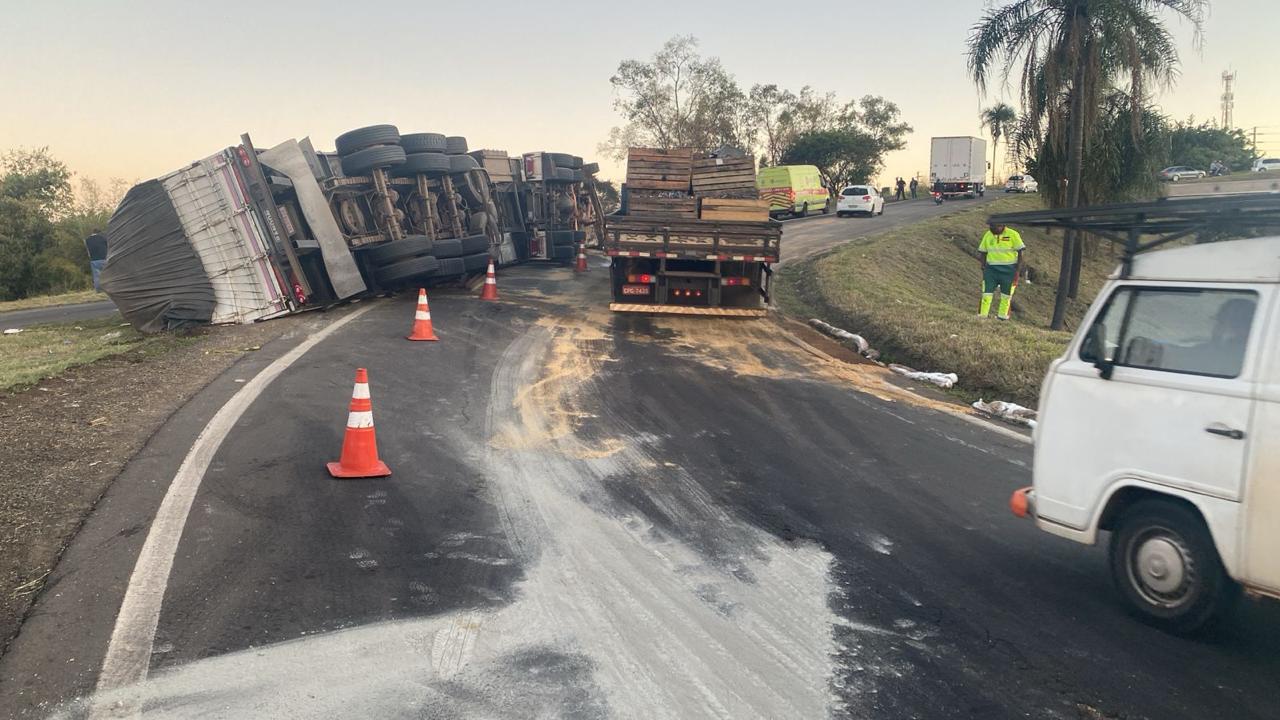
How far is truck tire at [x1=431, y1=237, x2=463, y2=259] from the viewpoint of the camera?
53.7 ft

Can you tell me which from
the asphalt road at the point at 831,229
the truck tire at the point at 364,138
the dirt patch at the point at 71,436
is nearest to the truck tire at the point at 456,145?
the truck tire at the point at 364,138

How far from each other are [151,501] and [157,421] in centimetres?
219

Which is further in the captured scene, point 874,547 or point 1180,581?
point 874,547

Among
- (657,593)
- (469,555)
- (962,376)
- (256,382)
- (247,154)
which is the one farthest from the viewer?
(247,154)

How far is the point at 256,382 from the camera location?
29.5 ft

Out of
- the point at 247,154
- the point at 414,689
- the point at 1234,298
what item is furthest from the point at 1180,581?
the point at 247,154

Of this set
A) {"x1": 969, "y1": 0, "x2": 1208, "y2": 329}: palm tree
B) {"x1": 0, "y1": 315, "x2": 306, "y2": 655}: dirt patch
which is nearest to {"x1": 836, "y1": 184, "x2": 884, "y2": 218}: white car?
{"x1": 969, "y1": 0, "x2": 1208, "y2": 329}: palm tree

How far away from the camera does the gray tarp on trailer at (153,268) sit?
43.0 feet

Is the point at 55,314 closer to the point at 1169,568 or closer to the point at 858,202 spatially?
the point at 1169,568

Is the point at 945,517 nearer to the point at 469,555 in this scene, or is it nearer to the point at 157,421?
the point at 469,555

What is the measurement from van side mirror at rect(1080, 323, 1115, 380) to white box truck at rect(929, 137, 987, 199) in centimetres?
4960

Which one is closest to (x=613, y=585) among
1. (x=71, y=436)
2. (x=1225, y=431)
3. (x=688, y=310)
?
(x=1225, y=431)

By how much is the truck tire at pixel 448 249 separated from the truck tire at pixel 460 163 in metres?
1.80

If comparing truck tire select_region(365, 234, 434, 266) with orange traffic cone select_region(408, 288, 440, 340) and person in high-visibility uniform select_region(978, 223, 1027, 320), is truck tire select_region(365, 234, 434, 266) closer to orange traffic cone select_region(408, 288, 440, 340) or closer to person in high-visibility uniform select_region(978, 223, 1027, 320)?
orange traffic cone select_region(408, 288, 440, 340)
